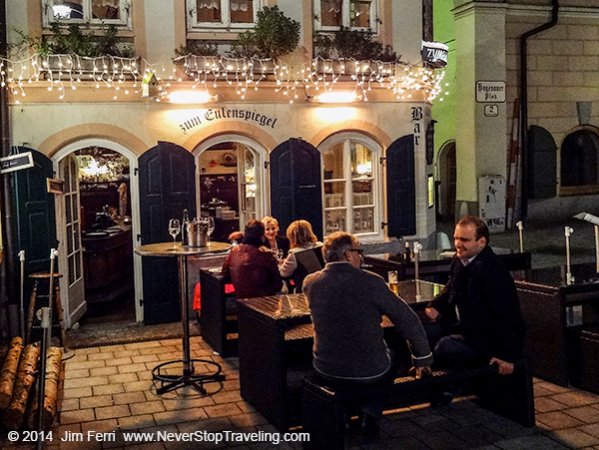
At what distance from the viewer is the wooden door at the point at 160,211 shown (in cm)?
980

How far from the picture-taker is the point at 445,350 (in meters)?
5.67

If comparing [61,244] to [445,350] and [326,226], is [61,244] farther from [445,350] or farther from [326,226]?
[445,350]

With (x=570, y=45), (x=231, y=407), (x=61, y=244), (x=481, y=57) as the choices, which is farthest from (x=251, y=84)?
(x=570, y=45)

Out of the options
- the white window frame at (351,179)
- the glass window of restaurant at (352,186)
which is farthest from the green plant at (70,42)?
the glass window of restaurant at (352,186)

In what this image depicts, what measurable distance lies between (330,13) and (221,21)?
5.39 feet

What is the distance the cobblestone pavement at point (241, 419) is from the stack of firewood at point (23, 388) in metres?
0.18

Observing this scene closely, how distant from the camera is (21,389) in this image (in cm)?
623

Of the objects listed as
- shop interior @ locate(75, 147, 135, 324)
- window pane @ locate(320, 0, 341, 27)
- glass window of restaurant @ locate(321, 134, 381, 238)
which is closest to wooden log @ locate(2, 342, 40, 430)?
shop interior @ locate(75, 147, 135, 324)

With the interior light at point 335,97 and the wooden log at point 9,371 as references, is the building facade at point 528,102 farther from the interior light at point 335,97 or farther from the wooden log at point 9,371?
the wooden log at point 9,371

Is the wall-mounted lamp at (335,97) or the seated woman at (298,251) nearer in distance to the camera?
the seated woman at (298,251)

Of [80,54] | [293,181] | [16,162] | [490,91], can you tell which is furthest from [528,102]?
[16,162]

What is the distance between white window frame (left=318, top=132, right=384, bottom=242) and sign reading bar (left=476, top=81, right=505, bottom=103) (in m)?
5.59

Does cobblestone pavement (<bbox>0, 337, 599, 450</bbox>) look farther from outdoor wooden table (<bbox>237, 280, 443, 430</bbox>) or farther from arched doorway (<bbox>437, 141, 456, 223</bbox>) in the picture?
arched doorway (<bbox>437, 141, 456, 223</bbox>)

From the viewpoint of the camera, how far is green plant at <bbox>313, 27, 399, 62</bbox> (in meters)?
10.6
